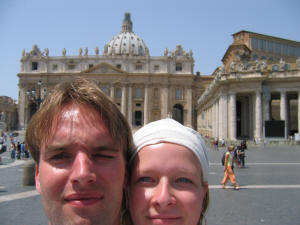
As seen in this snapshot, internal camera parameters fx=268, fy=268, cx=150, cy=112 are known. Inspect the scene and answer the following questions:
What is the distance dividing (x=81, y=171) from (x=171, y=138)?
47 centimetres

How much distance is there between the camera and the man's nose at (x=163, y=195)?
1247mm

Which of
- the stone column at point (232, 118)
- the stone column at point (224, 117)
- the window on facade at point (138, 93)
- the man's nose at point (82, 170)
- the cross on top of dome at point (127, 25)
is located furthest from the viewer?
the cross on top of dome at point (127, 25)

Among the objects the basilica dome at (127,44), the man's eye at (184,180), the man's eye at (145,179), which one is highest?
the basilica dome at (127,44)

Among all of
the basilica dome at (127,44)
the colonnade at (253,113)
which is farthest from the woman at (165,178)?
the basilica dome at (127,44)

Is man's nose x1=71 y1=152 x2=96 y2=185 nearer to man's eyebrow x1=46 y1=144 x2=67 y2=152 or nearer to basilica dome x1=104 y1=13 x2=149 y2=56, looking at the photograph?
man's eyebrow x1=46 y1=144 x2=67 y2=152

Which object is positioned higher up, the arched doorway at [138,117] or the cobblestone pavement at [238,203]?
the arched doorway at [138,117]

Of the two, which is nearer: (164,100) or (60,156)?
(60,156)

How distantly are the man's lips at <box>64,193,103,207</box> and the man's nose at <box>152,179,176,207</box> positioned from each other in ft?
0.87

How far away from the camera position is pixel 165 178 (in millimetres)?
1290

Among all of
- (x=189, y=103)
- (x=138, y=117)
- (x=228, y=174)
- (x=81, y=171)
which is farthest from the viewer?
(x=138, y=117)

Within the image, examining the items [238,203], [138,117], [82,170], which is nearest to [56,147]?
[82,170]

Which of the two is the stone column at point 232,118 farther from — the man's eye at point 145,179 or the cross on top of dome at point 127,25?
the cross on top of dome at point 127,25

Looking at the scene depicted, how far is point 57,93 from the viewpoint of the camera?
4.16 feet

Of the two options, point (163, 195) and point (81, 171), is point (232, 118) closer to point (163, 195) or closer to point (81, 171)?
point (163, 195)
